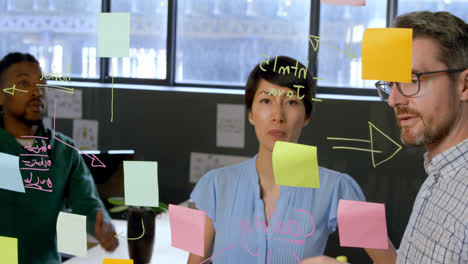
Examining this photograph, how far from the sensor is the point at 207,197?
103 centimetres

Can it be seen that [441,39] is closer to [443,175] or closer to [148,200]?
[443,175]

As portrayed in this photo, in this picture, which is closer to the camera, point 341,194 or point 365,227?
point 365,227

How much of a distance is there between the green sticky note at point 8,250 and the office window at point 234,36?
1.77 feet

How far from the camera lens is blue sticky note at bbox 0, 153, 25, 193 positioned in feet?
3.61

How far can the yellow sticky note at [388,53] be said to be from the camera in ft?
2.50

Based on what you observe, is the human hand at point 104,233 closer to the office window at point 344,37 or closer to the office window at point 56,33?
the office window at point 56,33

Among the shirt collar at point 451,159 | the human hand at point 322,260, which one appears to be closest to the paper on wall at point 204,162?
the human hand at point 322,260

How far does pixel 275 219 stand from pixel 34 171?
1.88 ft

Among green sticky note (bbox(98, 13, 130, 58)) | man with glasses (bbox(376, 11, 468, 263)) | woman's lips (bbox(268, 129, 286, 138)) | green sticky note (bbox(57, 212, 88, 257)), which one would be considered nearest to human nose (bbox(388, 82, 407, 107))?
man with glasses (bbox(376, 11, 468, 263))

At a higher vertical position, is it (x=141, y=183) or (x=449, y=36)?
(x=449, y=36)

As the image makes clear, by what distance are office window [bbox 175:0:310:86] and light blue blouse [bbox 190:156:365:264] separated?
0.86ft

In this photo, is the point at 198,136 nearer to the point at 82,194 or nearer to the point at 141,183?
the point at 82,194

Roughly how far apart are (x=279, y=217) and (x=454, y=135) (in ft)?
1.17

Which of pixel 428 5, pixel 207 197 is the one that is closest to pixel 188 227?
pixel 207 197
